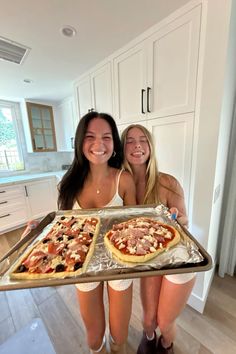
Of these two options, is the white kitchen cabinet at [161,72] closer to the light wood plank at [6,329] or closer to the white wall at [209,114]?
the white wall at [209,114]

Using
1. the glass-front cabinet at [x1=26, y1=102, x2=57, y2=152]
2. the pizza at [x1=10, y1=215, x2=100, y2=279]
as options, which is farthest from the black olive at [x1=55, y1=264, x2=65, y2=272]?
the glass-front cabinet at [x1=26, y1=102, x2=57, y2=152]

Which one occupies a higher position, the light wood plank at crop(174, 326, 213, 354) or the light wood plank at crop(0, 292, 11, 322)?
the light wood plank at crop(174, 326, 213, 354)

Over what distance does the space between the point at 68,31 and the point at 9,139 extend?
2.42 m

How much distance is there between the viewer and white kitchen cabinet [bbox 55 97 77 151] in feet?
9.25

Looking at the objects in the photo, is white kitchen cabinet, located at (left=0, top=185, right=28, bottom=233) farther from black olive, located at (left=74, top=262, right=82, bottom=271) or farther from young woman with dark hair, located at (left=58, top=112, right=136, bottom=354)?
black olive, located at (left=74, top=262, right=82, bottom=271)

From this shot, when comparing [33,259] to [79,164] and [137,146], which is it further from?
[137,146]

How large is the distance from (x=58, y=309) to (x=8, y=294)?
0.57 meters

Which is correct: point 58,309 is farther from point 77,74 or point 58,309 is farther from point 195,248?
point 77,74

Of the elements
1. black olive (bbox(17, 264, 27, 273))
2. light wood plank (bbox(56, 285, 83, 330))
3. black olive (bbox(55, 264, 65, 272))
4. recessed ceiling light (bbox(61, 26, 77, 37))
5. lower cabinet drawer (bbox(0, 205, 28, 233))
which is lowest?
light wood plank (bbox(56, 285, 83, 330))

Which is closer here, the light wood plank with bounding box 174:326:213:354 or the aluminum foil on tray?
the aluminum foil on tray

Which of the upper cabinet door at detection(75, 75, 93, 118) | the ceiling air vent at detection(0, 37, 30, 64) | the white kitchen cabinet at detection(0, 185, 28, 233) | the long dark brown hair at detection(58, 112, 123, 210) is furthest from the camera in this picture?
the white kitchen cabinet at detection(0, 185, 28, 233)

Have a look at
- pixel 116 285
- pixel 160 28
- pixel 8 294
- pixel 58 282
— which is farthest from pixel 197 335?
pixel 160 28

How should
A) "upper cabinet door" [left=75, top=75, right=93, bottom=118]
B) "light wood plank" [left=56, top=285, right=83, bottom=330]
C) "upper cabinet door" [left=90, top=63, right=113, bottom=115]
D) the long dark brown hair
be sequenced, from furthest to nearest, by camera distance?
1. "upper cabinet door" [left=75, top=75, right=93, bottom=118]
2. "upper cabinet door" [left=90, top=63, right=113, bottom=115]
3. "light wood plank" [left=56, top=285, right=83, bottom=330]
4. the long dark brown hair

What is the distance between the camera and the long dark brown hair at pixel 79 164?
39.4 inches
